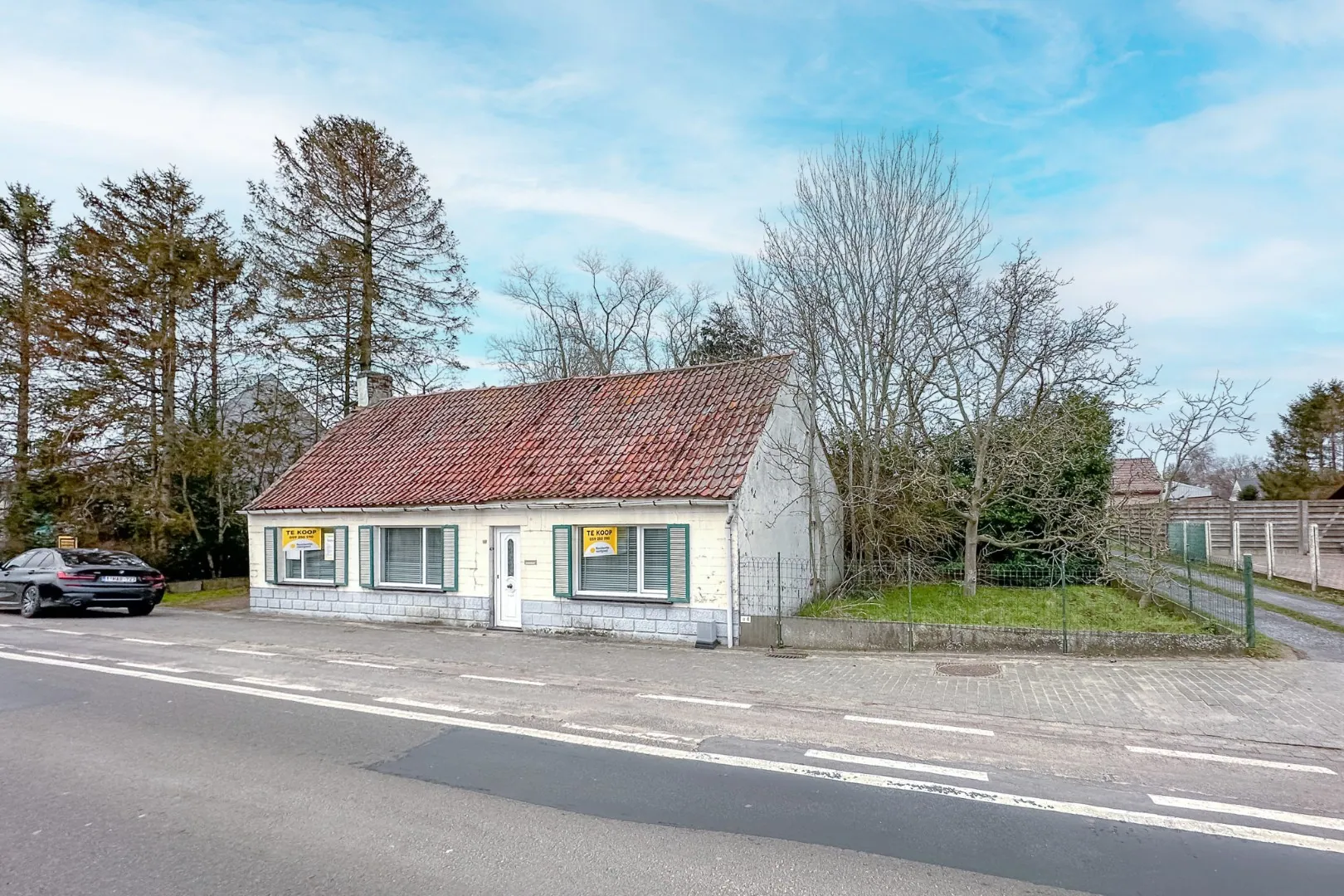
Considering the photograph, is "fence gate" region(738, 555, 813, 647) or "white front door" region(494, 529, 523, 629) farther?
"white front door" region(494, 529, 523, 629)

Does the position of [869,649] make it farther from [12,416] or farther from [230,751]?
[12,416]

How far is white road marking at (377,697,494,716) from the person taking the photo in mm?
8156

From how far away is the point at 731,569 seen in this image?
12766mm

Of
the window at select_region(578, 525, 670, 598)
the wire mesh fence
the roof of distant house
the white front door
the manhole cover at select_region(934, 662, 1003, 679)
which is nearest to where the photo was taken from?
the manhole cover at select_region(934, 662, 1003, 679)

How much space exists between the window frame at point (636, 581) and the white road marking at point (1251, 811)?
843cm

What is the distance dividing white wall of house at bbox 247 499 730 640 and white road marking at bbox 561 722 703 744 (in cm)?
547

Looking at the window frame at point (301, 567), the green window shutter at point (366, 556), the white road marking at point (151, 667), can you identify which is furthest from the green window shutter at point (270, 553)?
the white road marking at point (151, 667)

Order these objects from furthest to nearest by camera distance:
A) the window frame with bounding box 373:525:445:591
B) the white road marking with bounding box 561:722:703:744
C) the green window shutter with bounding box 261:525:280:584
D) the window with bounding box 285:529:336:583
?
the green window shutter with bounding box 261:525:280:584 < the window with bounding box 285:529:336:583 < the window frame with bounding box 373:525:445:591 < the white road marking with bounding box 561:722:703:744

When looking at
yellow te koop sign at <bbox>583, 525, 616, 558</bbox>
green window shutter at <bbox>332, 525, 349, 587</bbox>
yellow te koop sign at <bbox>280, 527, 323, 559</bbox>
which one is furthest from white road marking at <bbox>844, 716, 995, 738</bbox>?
yellow te koop sign at <bbox>280, 527, 323, 559</bbox>

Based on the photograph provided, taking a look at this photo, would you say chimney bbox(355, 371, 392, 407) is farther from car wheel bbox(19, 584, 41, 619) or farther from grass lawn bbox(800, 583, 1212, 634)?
grass lawn bbox(800, 583, 1212, 634)

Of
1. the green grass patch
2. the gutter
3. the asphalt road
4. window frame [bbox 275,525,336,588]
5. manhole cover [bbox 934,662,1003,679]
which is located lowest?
the green grass patch

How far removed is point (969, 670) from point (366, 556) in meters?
12.8

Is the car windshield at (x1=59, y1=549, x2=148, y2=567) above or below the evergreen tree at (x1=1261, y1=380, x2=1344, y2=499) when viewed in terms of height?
below

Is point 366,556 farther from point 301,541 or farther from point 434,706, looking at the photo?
point 434,706
